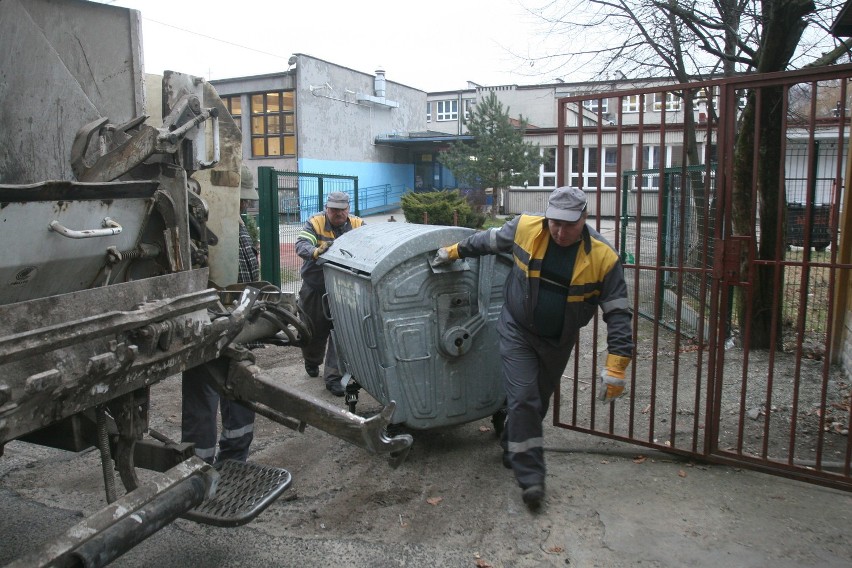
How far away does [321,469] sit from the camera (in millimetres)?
4109

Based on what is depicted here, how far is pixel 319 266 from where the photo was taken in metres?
5.64

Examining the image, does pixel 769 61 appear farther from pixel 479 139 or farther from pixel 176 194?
pixel 479 139

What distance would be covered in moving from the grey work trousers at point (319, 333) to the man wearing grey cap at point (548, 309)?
2.18 metres

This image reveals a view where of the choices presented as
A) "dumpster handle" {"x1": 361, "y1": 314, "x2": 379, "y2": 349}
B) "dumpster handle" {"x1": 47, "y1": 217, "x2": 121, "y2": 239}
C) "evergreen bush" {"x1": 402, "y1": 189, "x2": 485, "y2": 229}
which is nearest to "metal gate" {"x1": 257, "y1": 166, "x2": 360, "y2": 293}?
"dumpster handle" {"x1": 361, "y1": 314, "x2": 379, "y2": 349}

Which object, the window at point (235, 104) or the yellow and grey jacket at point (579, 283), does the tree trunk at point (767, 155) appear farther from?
the window at point (235, 104)

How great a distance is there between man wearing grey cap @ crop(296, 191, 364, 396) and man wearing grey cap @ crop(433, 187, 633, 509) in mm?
2060

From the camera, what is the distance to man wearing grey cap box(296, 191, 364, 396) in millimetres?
5527

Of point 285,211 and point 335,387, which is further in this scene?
point 285,211

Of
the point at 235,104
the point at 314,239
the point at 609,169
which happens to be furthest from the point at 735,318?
the point at 235,104

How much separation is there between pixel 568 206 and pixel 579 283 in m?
0.42

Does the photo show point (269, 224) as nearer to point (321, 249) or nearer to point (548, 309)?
point (321, 249)

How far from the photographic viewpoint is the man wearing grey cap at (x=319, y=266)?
553 cm

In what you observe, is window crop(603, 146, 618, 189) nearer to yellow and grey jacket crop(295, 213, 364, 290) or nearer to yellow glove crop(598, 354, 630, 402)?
yellow and grey jacket crop(295, 213, 364, 290)

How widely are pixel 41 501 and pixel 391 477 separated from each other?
190cm
